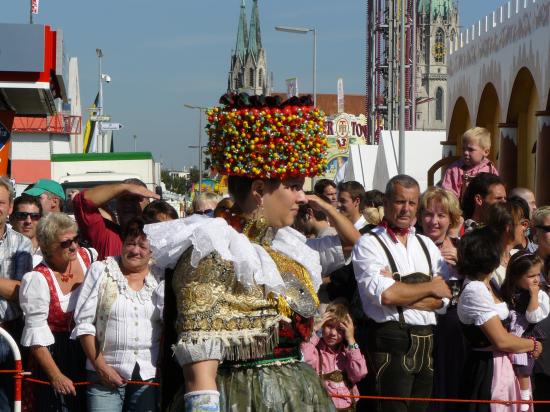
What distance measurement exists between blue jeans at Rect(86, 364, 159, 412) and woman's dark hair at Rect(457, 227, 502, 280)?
1.92 metres

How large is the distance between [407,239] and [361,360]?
78 centimetres

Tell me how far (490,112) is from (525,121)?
345cm

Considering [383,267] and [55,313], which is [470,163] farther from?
[55,313]

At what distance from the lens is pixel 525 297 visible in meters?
6.91

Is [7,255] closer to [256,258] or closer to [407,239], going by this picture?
[407,239]

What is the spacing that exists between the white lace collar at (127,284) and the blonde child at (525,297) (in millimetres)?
2116

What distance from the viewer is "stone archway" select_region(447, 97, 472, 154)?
3068 cm

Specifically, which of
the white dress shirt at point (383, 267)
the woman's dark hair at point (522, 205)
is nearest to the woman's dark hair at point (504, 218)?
the woman's dark hair at point (522, 205)

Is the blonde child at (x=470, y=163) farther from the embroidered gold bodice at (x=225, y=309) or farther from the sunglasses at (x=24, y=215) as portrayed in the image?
the embroidered gold bodice at (x=225, y=309)

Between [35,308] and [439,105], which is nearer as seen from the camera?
[35,308]

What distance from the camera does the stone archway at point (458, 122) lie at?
30677mm

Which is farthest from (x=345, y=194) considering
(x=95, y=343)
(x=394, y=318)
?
(x=95, y=343)

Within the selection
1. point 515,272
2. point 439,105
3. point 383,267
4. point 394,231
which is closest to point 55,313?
point 383,267

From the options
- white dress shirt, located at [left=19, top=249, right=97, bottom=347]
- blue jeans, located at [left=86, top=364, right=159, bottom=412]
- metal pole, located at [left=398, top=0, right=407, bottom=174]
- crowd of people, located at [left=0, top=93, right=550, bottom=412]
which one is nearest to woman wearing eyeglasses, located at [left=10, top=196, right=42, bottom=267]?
crowd of people, located at [left=0, top=93, right=550, bottom=412]
